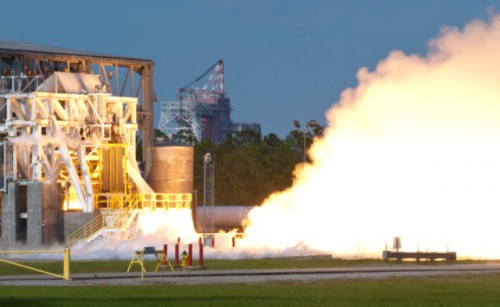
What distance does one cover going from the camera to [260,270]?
61.6 meters

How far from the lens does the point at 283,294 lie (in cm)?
4762

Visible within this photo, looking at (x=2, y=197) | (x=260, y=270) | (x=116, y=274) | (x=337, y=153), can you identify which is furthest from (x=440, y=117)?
(x=2, y=197)

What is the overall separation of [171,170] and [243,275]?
1610 inches

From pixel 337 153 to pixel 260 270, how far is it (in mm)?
19082

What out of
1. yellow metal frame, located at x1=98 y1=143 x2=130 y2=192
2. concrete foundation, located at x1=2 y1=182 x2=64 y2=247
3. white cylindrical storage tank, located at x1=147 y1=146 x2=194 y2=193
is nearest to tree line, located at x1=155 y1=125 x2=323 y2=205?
A: white cylindrical storage tank, located at x1=147 y1=146 x2=194 y2=193

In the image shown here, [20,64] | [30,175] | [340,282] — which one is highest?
[20,64]

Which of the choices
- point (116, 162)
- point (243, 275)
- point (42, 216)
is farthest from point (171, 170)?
A: point (243, 275)

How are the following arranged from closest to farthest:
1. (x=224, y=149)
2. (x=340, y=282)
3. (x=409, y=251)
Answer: (x=340, y=282), (x=409, y=251), (x=224, y=149)

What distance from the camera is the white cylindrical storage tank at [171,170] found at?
98.1m

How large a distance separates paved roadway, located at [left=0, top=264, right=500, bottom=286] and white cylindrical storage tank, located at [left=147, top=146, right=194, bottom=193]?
1426 inches

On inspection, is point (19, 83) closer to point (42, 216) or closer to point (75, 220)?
point (42, 216)

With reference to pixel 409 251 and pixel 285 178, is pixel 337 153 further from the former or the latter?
pixel 285 178

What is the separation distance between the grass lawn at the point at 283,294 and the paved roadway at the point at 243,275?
222cm

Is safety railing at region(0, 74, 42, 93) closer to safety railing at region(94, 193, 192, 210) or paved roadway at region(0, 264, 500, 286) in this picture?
safety railing at region(94, 193, 192, 210)
